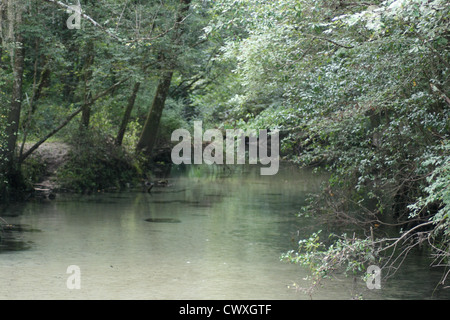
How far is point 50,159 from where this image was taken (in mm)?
17906

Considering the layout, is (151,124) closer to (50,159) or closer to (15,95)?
(50,159)

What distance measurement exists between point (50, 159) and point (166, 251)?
8.79 metres

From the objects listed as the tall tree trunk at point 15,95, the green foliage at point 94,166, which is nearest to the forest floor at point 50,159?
the green foliage at point 94,166

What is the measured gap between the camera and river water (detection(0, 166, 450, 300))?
796cm

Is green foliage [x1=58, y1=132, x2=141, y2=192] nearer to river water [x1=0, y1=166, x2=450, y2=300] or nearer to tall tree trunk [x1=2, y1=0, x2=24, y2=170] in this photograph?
river water [x1=0, y1=166, x2=450, y2=300]

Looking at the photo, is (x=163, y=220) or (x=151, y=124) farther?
(x=151, y=124)

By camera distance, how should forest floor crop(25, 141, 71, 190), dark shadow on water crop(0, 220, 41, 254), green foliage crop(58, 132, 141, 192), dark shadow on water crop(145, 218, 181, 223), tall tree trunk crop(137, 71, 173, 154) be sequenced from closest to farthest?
dark shadow on water crop(0, 220, 41, 254) < dark shadow on water crop(145, 218, 181, 223) < forest floor crop(25, 141, 71, 190) < green foliage crop(58, 132, 141, 192) < tall tree trunk crop(137, 71, 173, 154)

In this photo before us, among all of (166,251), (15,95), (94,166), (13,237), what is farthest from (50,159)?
(166,251)

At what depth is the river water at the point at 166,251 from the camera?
796 centimetres

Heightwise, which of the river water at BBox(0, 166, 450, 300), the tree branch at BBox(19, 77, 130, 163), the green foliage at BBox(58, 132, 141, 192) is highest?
the tree branch at BBox(19, 77, 130, 163)

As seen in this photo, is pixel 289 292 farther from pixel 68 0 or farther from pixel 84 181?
pixel 84 181

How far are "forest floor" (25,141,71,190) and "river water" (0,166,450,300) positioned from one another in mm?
946

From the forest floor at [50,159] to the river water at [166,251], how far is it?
95 cm

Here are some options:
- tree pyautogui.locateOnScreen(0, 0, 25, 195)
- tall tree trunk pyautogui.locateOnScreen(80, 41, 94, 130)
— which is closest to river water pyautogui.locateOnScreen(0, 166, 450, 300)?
tree pyautogui.locateOnScreen(0, 0, 25, 195)
